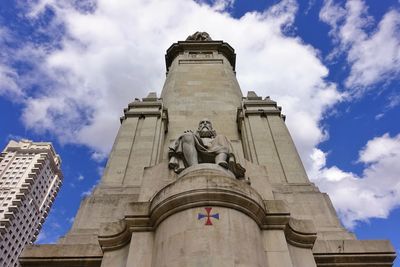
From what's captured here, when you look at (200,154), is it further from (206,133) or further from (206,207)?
(206,207)

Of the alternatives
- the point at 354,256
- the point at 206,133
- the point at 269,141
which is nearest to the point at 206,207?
the point at 354,256

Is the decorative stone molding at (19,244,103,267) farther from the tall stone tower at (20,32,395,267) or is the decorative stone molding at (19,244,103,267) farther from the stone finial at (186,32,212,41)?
the stone finial at (186,32,212,41)

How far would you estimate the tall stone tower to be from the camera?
7305mm

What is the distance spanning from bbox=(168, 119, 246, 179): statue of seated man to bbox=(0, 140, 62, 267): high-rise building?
3216 inches

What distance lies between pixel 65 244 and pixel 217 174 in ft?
14.0

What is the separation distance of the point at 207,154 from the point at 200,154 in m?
0.23

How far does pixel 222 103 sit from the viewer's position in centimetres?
1772

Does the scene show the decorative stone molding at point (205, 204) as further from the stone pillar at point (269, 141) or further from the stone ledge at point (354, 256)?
the stone pillar at point (269, 141)

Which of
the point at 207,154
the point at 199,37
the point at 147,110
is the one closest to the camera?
the point at 207,154

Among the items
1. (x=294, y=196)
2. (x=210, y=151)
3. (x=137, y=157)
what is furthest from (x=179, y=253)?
(x=137, y=157)

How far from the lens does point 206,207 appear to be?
7.66 m

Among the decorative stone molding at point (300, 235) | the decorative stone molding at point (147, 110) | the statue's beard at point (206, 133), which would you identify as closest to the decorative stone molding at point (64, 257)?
the decorative stone molding at point (300, 235)

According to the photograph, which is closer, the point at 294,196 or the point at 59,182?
the point at 294,196

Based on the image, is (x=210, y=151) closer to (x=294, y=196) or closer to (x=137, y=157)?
(x=294, y=196)
